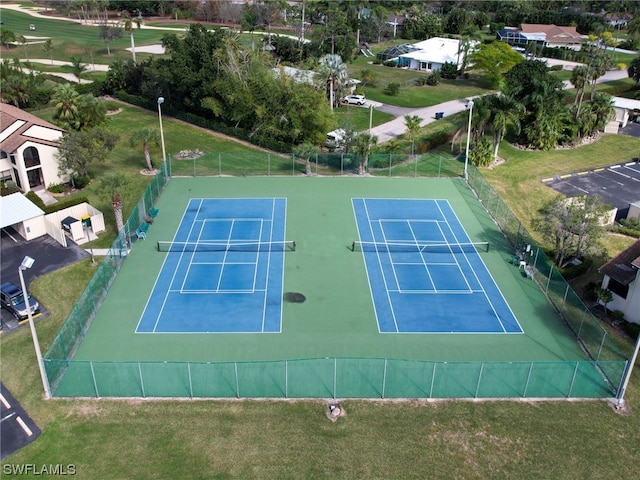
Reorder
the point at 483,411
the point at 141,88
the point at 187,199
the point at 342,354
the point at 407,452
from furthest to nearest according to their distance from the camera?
the point at 141,88 → the point at 187,199 → the point at 342,354 → the point at 483,411 → the point at 407,452

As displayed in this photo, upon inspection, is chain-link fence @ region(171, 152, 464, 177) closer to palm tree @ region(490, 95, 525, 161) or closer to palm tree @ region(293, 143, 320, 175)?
palm tree @ region(293, 143, 320, 175)

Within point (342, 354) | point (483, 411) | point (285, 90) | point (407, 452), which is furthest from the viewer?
point (285, 90)

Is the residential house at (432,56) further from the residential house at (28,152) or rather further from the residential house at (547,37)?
the residential house at (28,152)

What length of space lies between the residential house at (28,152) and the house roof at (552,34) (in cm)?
8789

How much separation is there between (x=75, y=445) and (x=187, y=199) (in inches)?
926

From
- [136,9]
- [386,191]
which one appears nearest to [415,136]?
[386,191]

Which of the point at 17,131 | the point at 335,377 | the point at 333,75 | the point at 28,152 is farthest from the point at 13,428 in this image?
the point at 333,75

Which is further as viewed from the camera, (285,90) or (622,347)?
(285,90)

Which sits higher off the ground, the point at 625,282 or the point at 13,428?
the point at 625,282

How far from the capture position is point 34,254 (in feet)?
117

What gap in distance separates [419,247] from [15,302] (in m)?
22.7

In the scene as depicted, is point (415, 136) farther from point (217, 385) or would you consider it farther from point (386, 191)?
point (217, 385)

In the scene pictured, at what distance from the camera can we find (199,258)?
1394 inches
